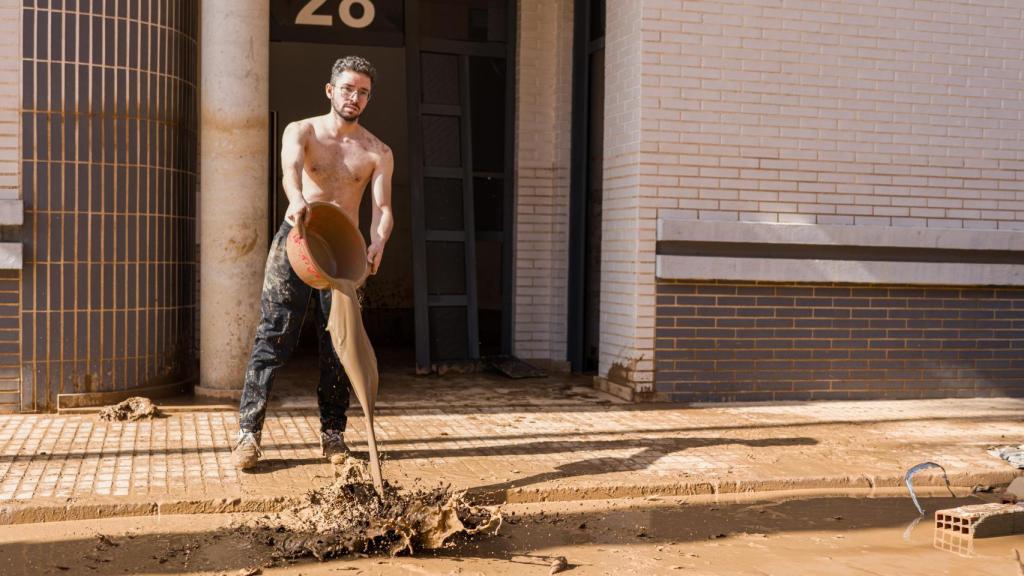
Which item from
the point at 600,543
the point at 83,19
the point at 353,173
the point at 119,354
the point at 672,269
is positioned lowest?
the point at 600,543

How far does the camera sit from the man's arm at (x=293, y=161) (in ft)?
19.2

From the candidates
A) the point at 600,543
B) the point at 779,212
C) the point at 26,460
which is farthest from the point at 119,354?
the point at 779,212

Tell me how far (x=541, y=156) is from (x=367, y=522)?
6171mm

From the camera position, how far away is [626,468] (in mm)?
6457

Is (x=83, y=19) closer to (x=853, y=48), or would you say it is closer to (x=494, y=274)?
(x=494, y=274)

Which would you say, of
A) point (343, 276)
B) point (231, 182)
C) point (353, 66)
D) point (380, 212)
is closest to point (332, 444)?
point (343, 276)

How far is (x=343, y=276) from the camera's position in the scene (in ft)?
19.5

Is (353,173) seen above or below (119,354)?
above

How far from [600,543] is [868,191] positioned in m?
5.07

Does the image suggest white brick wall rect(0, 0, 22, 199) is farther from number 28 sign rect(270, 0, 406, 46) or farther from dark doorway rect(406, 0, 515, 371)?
dark doorway rect(406, 0, 515, 371)

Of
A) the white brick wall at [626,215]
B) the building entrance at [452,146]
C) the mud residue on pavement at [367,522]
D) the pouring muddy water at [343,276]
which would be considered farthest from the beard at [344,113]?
the building entrance at [452,146]

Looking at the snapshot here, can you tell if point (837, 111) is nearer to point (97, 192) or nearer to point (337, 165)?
point (337, 165)

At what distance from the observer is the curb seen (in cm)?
527

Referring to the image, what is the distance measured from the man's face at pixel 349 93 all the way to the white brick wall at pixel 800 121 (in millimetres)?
3052
